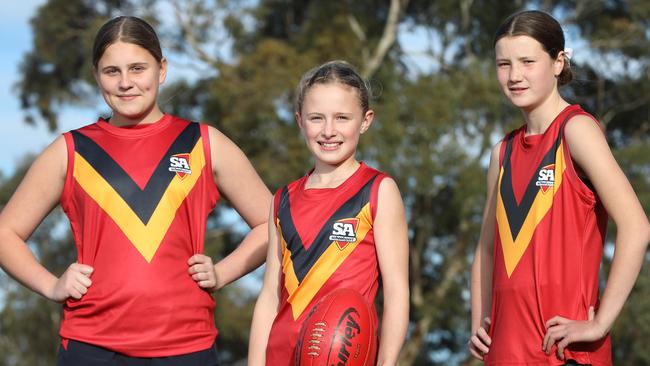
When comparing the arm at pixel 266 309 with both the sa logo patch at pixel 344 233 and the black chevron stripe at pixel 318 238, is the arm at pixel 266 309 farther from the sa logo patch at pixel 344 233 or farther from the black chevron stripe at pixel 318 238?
the sa logo patch at pixel 344 233

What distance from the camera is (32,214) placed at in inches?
189

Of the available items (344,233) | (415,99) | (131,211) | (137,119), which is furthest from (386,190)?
(415,99)

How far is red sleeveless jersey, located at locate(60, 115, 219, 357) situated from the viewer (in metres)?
4.49

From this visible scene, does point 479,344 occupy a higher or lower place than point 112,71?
lower

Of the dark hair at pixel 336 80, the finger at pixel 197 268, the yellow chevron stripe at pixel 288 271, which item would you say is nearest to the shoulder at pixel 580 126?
the dark hair at pixel 336 80

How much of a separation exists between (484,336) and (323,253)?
2.35 feet

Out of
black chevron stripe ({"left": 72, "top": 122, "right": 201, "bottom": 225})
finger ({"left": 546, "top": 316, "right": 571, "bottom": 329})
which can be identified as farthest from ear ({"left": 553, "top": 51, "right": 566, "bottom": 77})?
black chevron stripe ({"left": 72, "top": 122, "right": 201, "bottom": 225})

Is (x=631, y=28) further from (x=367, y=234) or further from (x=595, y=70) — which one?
(x=367, y=234)

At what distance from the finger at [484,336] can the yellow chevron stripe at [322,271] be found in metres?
0.61

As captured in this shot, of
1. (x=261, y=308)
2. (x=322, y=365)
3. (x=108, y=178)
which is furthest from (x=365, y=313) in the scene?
(x=108, y=178)

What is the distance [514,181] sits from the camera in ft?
14.6

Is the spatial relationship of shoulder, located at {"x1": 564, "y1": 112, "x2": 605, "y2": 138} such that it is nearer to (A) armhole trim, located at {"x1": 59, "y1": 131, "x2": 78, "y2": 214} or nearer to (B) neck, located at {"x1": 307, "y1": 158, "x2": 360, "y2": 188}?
(B) neck, located at {"x1": 307, "y1": 158, "x2": 360, "y2": 188}

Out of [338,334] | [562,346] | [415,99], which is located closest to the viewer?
[338,334]

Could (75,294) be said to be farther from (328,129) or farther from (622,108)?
(622,108)
